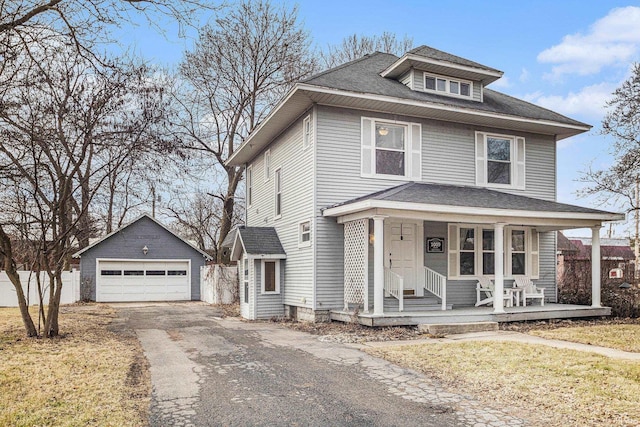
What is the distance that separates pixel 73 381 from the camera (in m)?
6.83

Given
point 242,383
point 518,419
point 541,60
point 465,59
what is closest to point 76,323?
point 242,383

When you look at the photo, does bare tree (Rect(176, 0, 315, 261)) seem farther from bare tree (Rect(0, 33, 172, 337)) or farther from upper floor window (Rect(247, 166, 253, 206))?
bare tree (Rect(0, 33, 172, 337))

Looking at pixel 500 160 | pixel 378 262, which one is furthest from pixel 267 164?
pixel 378 262

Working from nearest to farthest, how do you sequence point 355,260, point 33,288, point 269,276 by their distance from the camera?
point 355,260 < point 269,276 < point 33,288

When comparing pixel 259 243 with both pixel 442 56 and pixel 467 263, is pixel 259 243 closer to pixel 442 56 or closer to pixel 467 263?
pixel 467 263

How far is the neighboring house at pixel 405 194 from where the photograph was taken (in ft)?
41.3

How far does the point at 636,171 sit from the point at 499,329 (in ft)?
22.9

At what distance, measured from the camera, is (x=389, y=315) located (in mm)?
11586

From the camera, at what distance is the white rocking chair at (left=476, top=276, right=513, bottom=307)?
1408cm

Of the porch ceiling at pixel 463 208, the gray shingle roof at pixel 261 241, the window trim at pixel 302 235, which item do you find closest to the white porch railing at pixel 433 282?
the porch ceiling at pixel 463 208

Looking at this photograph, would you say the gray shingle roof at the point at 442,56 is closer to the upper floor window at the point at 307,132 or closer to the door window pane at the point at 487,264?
the upper floor window at the point at 307,132

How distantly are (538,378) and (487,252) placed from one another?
8.28 metres

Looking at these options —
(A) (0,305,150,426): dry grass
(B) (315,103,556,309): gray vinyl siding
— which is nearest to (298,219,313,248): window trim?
(B) (315,103,556,309): gray vinyl siding

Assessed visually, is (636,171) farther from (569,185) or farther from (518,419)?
(518,419)
